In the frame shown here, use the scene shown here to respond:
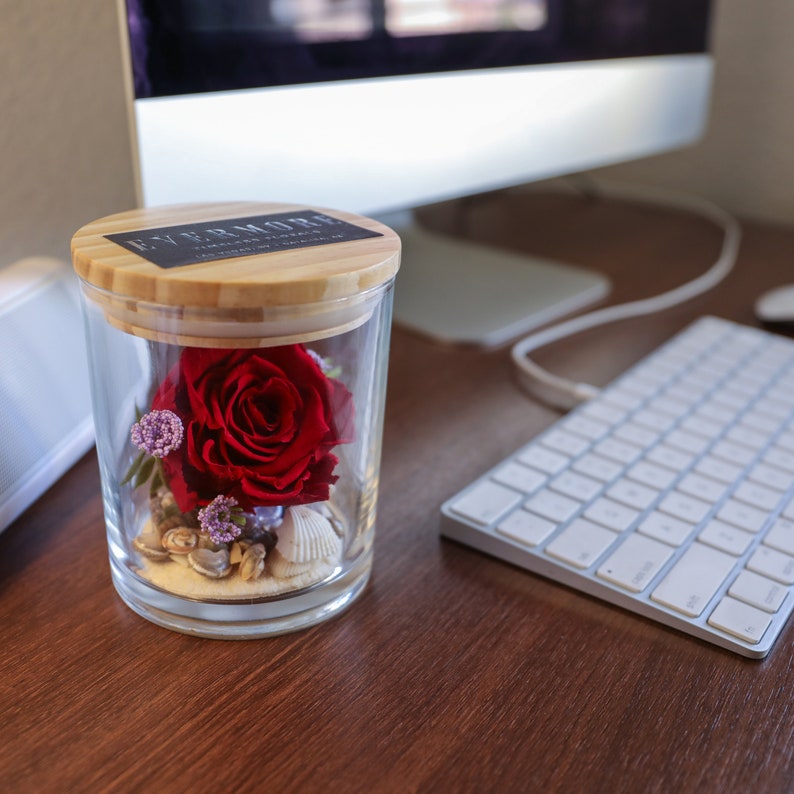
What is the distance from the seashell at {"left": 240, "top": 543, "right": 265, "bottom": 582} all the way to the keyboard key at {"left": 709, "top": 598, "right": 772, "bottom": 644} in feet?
0.58

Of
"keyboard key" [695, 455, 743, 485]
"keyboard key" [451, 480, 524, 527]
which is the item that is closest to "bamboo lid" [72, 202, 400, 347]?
"keyboard key" [451, 480, 524, 527]

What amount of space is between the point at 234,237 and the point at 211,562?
4.7 inches

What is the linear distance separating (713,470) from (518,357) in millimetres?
169

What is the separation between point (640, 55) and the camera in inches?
29.2

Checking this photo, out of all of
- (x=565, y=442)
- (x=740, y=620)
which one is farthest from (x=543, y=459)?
(x=740, y=620)

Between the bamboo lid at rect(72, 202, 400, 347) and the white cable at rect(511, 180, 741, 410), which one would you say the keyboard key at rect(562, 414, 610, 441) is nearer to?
the white cable at rect(511, 180, 741, 410)

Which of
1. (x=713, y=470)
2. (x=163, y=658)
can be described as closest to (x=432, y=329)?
(x=713, y=470)

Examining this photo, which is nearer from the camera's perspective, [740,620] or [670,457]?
[740,620]

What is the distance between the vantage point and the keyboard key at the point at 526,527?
0.37m

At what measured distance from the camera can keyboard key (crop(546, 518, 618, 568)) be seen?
1.17ft

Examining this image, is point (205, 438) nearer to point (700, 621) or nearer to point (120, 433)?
point (120, 433)

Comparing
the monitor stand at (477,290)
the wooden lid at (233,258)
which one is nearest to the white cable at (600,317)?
the monitor stand at (477,290)

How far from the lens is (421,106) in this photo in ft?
1.79

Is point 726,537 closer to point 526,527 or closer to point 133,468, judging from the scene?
point 526,527
